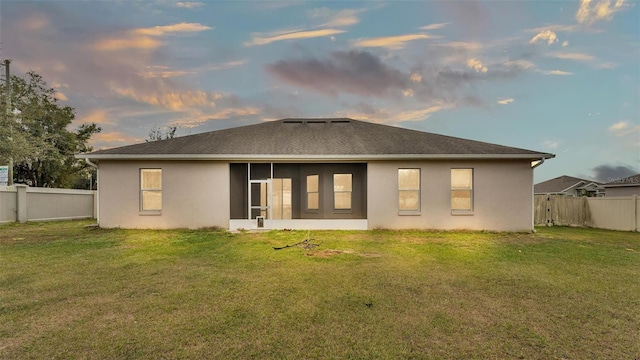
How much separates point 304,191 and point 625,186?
24385 mm

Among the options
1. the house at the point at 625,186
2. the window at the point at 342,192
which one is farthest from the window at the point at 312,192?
the house at the point at 625,186

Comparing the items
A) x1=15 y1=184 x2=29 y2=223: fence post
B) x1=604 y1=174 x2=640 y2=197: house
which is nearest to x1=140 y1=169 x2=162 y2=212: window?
x1=15 y1=184 x2=29 y2=223: fence post

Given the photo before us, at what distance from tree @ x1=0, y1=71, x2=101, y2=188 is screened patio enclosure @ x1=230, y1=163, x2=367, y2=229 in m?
15.8

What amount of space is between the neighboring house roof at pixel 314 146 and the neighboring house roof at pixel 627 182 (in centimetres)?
1740

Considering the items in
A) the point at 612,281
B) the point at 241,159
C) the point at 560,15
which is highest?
the point at 560,15

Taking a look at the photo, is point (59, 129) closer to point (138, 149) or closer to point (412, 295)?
point (138, 149)

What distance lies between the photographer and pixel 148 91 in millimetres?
17281

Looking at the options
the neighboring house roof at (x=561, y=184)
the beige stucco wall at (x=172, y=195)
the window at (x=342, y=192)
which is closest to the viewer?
the beige stucco wall at (x=172, y=195)

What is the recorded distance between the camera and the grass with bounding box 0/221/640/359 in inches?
126

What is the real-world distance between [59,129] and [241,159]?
2767 cm

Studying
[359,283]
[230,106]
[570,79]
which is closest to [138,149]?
[230,106]

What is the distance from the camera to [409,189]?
1226 cm

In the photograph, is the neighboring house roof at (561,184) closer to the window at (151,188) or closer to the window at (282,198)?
the window at (282,198)

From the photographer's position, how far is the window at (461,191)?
1232 cm
